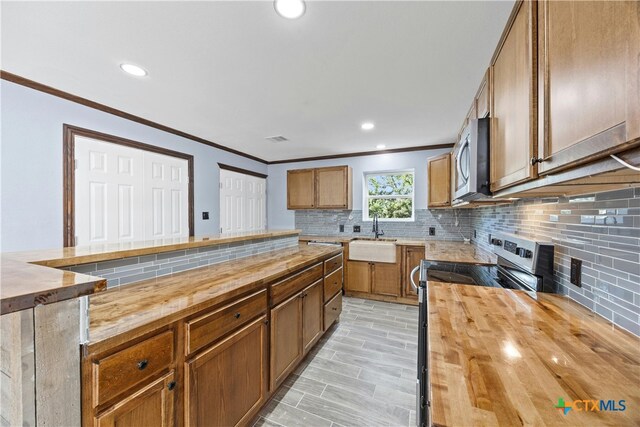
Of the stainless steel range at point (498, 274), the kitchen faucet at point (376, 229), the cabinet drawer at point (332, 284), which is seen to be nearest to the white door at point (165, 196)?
the cabinet drawer at point (332, 284)

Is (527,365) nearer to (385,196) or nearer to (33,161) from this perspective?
(33,161)

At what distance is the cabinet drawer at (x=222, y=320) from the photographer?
3.70ft

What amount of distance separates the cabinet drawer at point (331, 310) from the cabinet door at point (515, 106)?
6.08ft

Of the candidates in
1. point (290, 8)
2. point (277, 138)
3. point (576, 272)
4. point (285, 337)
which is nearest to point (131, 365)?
point (285, 337)

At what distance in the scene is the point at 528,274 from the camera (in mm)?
1399

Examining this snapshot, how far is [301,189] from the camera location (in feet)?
15.4

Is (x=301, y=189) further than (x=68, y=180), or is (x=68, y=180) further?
(x=301, y=189)

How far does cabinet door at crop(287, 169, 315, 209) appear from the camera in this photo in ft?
15.1

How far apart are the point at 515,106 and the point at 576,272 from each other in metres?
0.81

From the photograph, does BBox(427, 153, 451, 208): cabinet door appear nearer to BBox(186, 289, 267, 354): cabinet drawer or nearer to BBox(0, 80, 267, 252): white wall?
BBox(186, 289, 267, 354): cabinet drawer

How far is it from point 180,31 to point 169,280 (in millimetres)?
1502

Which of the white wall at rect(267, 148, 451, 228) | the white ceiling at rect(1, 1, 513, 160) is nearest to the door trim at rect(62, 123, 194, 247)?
the white ceiling at rect(1, 1, 513, 160)

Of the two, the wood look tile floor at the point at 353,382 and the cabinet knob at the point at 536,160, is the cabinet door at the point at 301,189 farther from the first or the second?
the cabinet knob at the point at 536,160

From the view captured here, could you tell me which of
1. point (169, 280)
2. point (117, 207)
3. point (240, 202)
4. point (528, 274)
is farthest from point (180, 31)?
point (240, 202)
